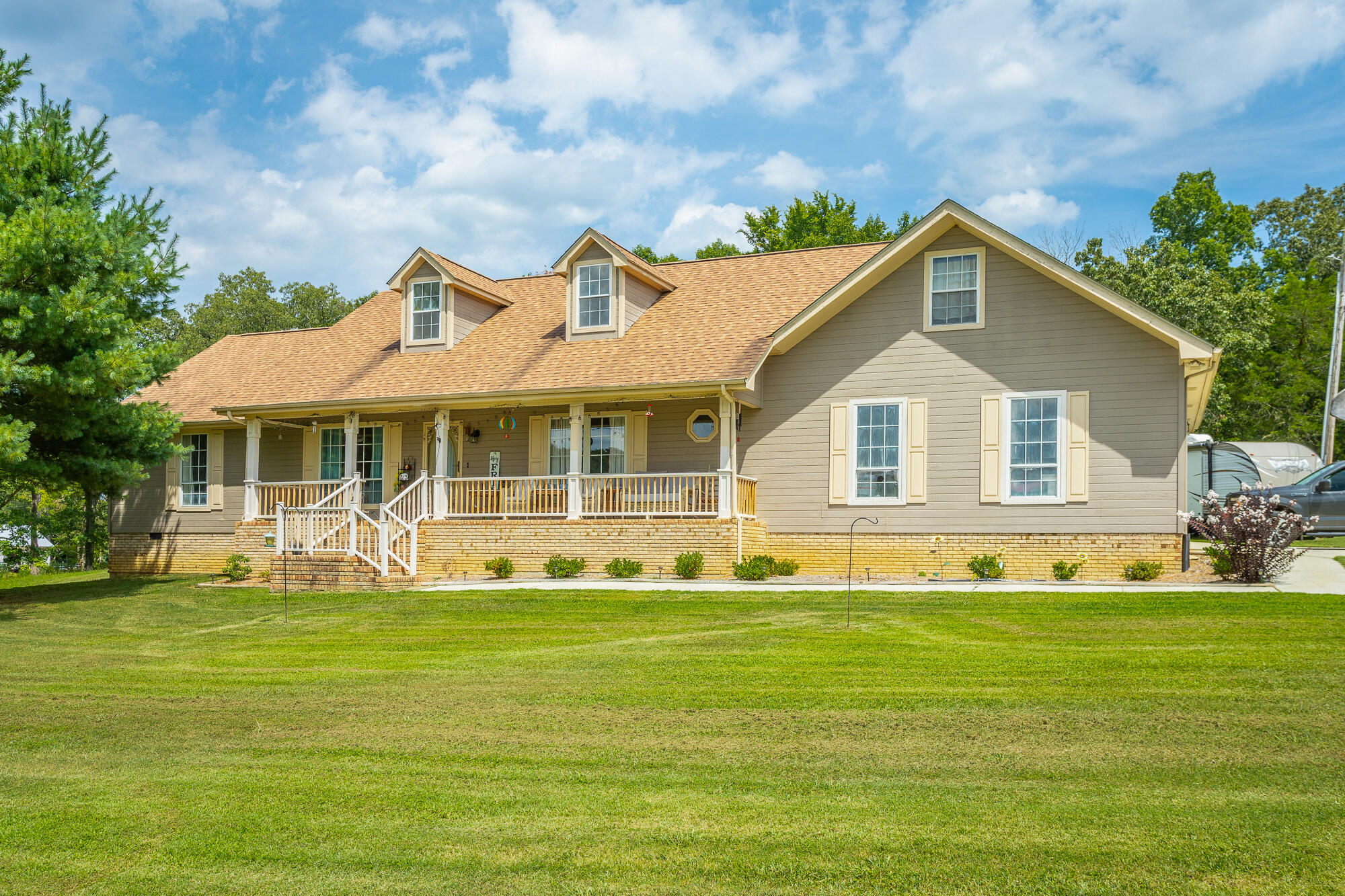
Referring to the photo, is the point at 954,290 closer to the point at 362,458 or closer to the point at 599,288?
the point at 599,288

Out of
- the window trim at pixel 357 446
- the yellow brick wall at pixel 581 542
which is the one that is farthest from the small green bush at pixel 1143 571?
the window trim at pixel 357 446

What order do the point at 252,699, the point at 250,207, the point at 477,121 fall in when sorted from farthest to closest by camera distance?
the point at 250,207, the point at 477,121, the point at 252,699

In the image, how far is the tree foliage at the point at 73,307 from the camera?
15812 mm

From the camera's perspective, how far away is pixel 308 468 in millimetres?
23266

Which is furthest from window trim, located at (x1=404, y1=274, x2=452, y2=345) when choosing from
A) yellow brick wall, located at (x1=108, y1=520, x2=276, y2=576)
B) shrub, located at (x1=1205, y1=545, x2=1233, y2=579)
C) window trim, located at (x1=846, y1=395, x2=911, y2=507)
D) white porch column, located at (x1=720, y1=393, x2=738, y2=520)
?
shrub, located at (x1=1205, y1=545, x2=1233, y2=579)

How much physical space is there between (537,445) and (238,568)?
6561 mm

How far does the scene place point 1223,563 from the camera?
15.2 metres

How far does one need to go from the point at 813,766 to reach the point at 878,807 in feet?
2.87

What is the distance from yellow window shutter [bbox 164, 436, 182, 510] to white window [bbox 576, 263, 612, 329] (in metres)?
10.7

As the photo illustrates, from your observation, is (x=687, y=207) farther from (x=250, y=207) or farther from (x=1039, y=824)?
(x=1039, y=824)

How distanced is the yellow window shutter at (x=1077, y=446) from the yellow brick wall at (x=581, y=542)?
17.8ft

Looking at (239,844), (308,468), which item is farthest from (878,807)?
(308,468)

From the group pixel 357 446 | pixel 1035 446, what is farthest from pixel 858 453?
pixel 357 446

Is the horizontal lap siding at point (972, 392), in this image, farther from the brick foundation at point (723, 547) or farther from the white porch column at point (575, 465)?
the white porch column at point (575, 465)
